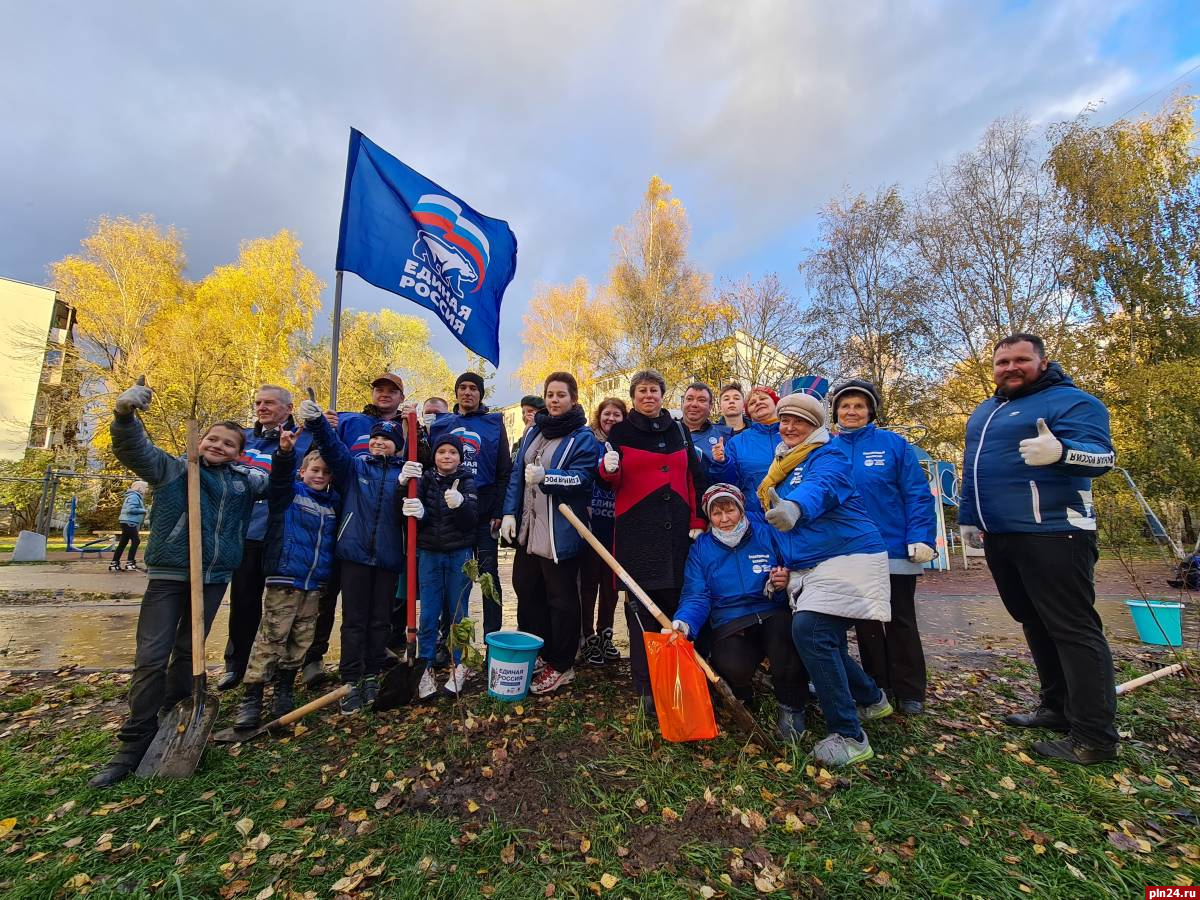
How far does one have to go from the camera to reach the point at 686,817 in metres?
2.60

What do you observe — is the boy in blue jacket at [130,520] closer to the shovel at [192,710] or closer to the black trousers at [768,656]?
the shovel at [192,710]

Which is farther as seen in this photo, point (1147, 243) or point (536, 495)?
point (1147, 243)

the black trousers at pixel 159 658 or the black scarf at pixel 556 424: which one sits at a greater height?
the black scarf at pixel 556 424

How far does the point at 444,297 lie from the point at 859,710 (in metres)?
5.25

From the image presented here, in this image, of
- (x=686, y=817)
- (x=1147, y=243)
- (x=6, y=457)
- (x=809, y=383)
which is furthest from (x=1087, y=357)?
(x=6, y=457)

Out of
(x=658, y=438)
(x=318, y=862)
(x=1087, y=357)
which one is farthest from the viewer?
(x=1087, y=357)

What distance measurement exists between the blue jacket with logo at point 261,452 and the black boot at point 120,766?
1.40m

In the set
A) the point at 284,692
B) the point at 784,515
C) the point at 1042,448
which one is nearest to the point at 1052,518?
the point at 1042,448

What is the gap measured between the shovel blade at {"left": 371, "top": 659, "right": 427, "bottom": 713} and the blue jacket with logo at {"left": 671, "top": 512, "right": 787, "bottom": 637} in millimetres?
1921

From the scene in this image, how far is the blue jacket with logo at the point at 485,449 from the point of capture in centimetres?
486

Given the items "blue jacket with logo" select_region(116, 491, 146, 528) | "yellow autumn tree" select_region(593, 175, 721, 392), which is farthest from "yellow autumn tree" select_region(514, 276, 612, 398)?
"blue jacket with logo" select_region(116, 491, 146, 528)

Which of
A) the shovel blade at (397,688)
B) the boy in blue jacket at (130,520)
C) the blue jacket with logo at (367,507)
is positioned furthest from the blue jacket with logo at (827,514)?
the boy in blue jacket at (130,520)

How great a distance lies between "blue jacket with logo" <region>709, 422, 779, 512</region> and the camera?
168 inches

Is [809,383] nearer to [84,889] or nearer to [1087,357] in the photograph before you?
[84,889]
